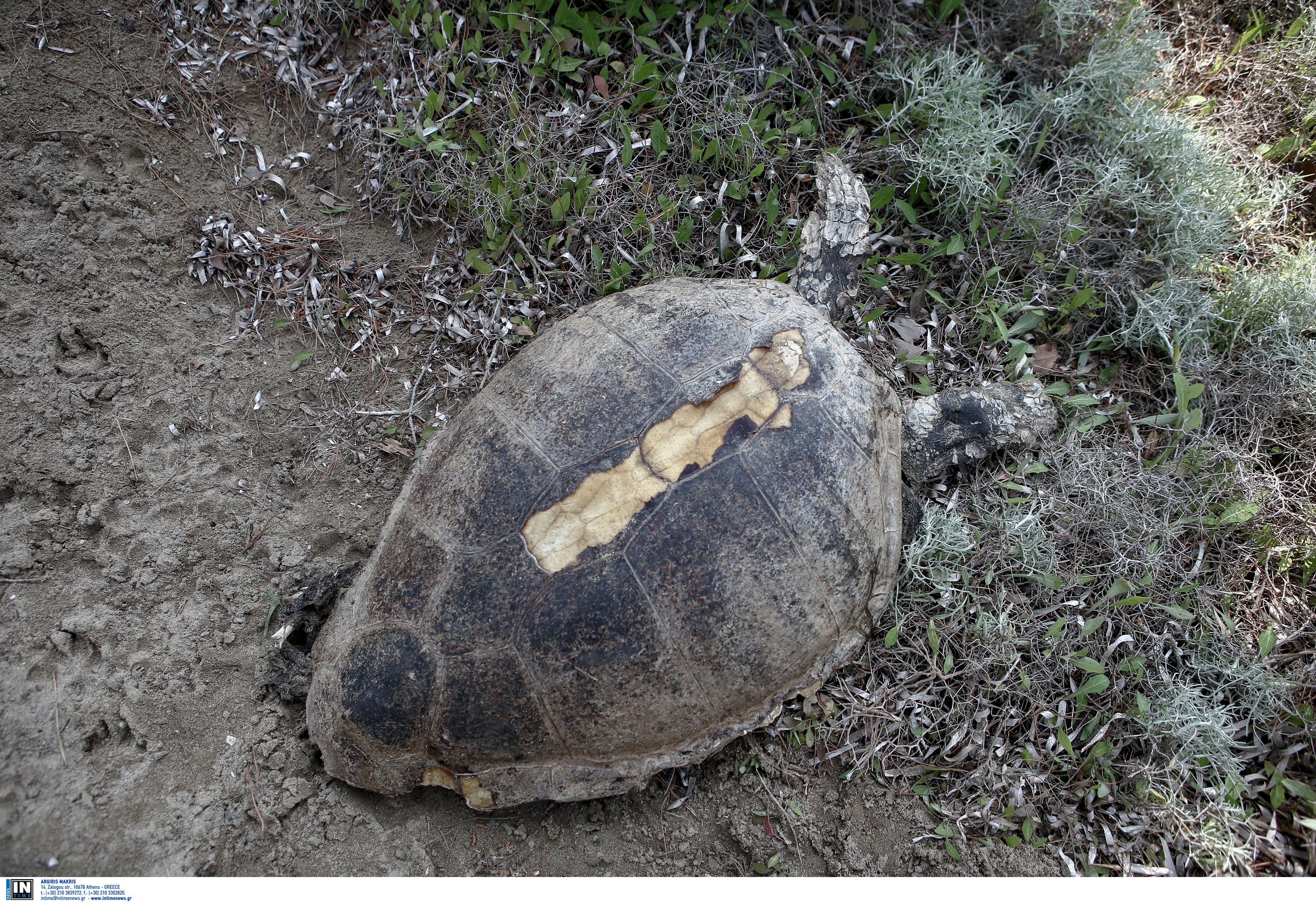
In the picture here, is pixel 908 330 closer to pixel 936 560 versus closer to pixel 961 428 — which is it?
pixel 961 428

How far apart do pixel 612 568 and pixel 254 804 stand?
1.67 metres

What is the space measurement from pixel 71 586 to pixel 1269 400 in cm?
512

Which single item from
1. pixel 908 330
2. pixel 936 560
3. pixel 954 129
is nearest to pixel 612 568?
pixel 936 560

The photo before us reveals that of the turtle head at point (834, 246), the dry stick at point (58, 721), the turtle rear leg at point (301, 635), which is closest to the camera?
A: the dry stick at point (58, 721)

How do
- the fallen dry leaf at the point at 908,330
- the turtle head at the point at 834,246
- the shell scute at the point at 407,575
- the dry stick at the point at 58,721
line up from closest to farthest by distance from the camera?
the shell scute at the point at 407,575, the dry stick at the point at 58,721, the turtle head at the point at 834,246, the fallen dry leaf at the point at 908,330

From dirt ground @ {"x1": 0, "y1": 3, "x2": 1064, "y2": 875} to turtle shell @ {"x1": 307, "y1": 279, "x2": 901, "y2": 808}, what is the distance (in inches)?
15.8

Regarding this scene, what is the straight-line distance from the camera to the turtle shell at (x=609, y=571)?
2.17 metres

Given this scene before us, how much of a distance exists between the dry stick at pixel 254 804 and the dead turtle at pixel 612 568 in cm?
37

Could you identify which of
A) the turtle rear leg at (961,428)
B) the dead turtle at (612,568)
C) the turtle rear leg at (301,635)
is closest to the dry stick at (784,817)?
the dead turtle at (612,568)

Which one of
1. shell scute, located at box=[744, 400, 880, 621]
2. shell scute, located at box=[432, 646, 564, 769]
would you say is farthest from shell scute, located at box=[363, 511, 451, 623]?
shell scute, located at box=[744, 400, 880, 621]

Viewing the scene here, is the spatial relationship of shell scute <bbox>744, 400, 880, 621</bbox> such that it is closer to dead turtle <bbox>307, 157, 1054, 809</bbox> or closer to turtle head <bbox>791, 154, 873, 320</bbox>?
dead turtle <bbox>307, 157, 1054, 809</bbox>

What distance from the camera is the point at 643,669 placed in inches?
87.3

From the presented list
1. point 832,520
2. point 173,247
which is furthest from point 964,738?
point 173,247

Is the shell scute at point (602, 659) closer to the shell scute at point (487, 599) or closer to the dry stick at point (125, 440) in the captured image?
the shell scute at point (487, 599)
